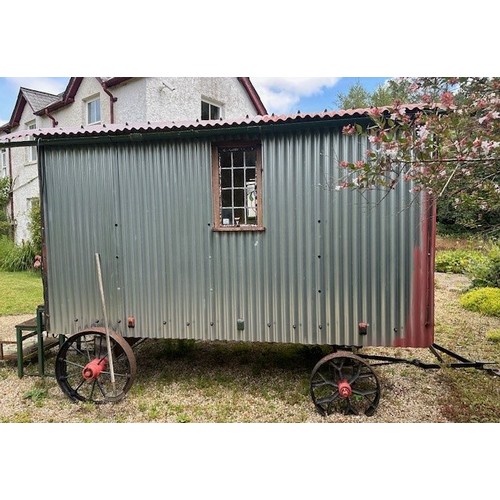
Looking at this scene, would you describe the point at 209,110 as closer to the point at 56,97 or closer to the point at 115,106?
the point at 115,106

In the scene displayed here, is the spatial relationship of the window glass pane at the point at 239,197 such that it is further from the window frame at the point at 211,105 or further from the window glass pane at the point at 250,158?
the window frame at the point at 211,105

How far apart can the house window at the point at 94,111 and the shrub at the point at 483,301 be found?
12211 mm

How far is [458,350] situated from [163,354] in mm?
5151

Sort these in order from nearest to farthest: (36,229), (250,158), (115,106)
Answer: (250,158) → (115,106) → (36,229)

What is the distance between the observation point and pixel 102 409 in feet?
12.8

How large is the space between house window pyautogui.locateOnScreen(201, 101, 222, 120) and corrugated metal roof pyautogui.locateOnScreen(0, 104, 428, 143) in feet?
23.7

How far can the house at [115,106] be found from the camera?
9.52 metres

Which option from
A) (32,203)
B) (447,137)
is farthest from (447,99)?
(32,203)

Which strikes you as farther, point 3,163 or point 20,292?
point 3,163

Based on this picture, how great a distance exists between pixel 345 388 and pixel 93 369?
9.97ft

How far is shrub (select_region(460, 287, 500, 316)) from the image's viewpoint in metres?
7.58

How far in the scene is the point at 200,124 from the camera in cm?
376

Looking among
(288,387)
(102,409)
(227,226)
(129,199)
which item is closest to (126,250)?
(129,199)

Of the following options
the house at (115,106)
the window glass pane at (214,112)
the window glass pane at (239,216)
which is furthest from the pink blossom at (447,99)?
the window glass pane at (214,112)
